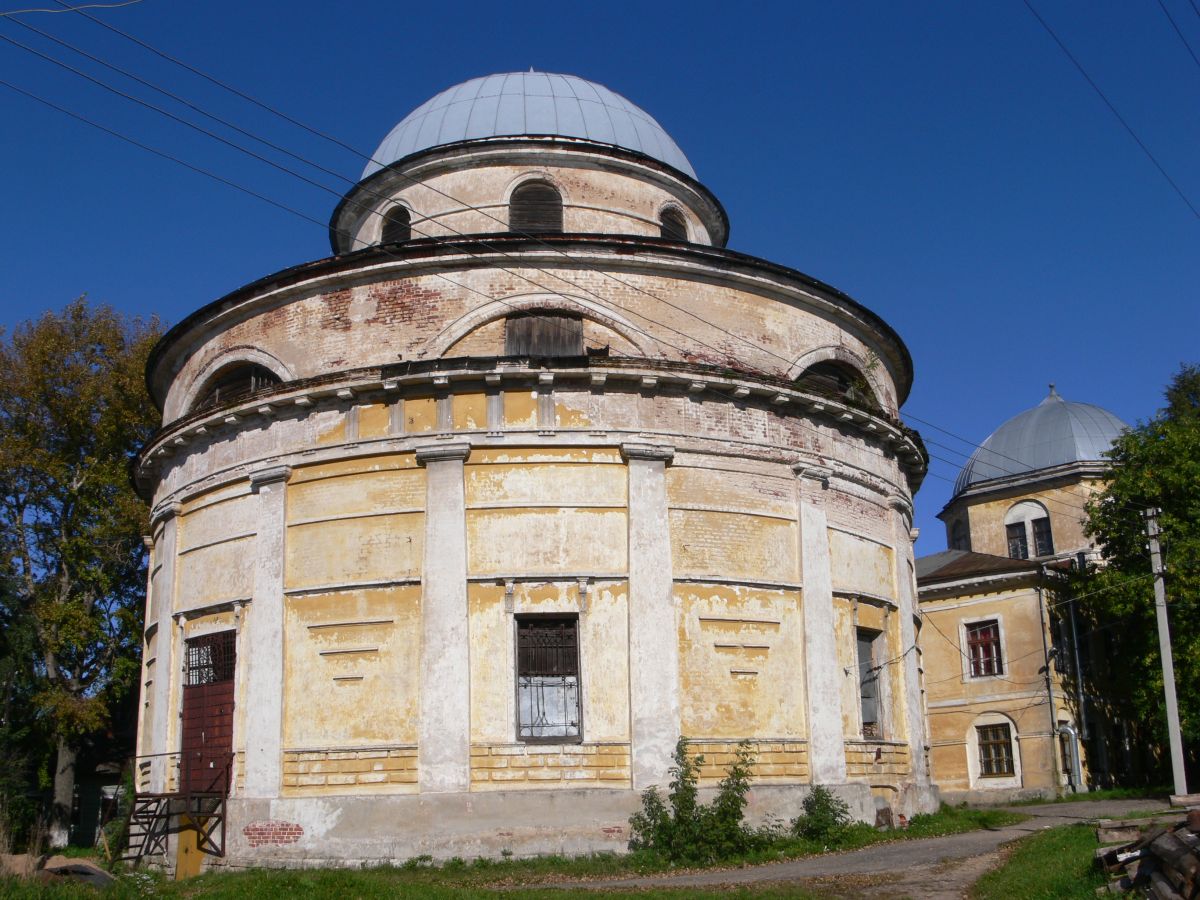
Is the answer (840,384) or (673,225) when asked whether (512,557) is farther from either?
(673,225)

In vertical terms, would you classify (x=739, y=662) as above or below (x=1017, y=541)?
below

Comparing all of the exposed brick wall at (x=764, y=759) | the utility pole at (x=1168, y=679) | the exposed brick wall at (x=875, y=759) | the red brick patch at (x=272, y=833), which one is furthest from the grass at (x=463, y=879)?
the utility pole at (x=1168, y=679)

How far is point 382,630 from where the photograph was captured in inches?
675

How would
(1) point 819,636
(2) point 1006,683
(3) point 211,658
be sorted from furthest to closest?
(2) point 1006,683 → (3) point 211,658 → (1) point 819,636

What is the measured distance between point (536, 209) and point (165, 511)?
28.8 feet

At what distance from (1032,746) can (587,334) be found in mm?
23469

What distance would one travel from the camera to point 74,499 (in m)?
33.6

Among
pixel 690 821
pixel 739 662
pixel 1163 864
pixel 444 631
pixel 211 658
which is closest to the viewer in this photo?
pixel 1163 864

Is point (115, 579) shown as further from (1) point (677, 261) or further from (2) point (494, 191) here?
(1) point (677, 261)

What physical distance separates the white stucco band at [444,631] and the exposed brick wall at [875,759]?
626 centimetres

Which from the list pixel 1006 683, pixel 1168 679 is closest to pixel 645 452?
pixel 1168 679

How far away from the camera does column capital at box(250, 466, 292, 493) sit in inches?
724

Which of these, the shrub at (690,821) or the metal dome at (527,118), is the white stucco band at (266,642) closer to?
the shrub at (690,821)

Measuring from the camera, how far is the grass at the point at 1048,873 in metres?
11.1
